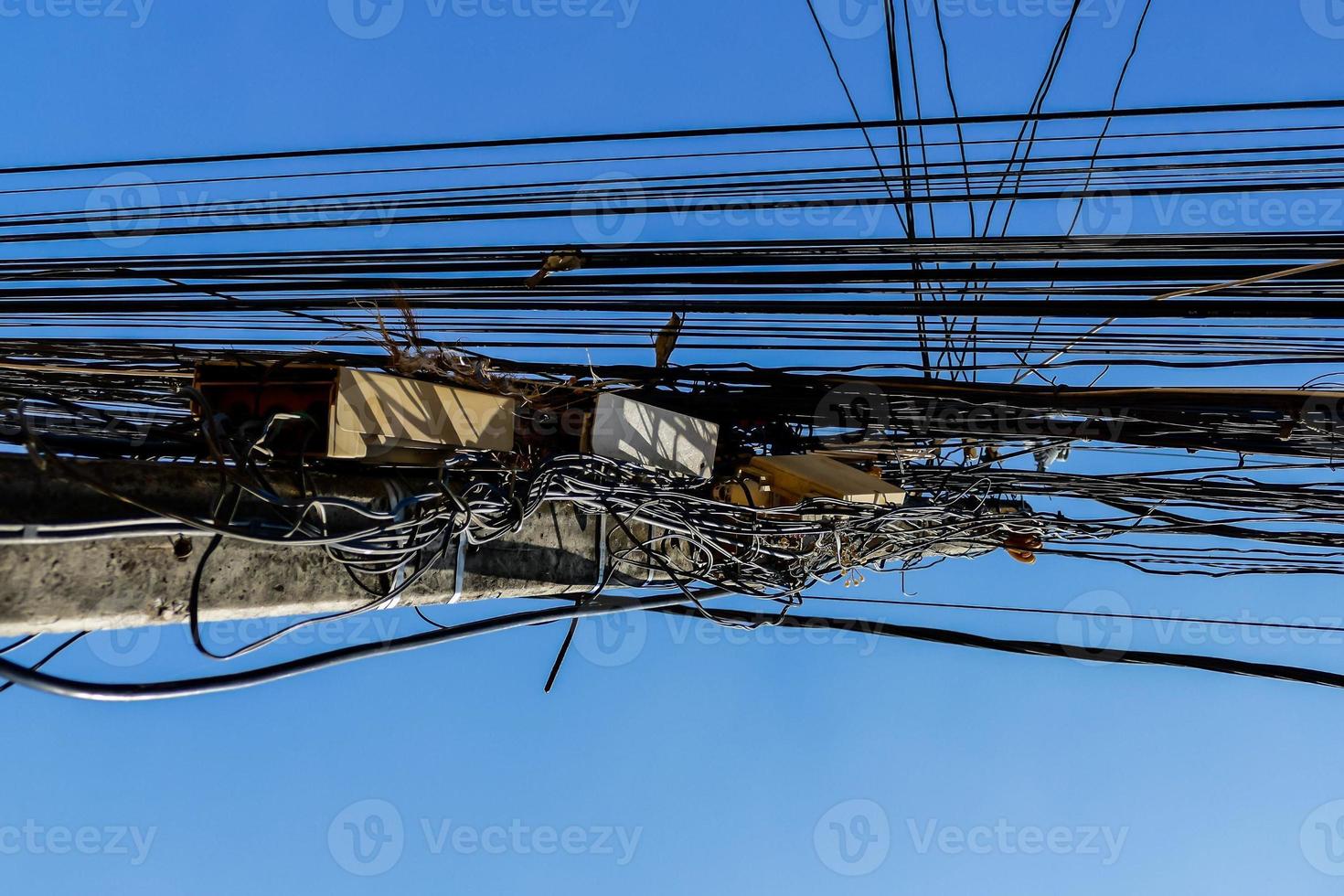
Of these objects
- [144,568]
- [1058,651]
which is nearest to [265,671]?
[144,568]

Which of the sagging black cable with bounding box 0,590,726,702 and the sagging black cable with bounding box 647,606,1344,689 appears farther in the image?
the sagging black cable with bounding box 647,606,1344,689

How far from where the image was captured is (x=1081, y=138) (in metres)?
2.97

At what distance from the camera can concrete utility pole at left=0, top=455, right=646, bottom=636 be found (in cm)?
146

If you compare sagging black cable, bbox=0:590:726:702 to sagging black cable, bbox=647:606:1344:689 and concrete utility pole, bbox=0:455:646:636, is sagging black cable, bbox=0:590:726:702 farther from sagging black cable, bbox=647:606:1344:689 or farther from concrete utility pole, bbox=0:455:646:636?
sagging black cable, bbox=647:606:1344:689

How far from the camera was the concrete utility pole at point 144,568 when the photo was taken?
146 cm

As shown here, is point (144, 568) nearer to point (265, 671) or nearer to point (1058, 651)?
point (265, 671)

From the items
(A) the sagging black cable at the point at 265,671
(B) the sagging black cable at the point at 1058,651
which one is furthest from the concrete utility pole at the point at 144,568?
(B) the sagging black cable at the point at 1058,651

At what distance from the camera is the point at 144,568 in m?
1.61

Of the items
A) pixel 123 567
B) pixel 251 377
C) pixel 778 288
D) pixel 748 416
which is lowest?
pixel 123 567

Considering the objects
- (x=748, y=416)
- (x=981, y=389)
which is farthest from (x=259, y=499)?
(x=981, y=389)

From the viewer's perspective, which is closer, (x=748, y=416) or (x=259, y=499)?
(x=259, y=499)

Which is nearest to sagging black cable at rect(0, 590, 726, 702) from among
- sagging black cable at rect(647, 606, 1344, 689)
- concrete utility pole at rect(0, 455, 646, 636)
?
concrete utility pole at rect(0, 455, 646, 636)

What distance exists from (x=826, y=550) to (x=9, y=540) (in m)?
2.80

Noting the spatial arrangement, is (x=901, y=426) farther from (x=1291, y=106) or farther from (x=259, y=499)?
(x=259, y=499)
